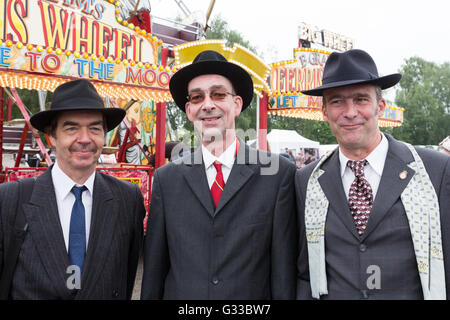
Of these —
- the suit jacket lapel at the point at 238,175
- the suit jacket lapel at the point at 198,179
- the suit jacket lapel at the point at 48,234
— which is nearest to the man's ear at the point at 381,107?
the suit jacket lapel at the point at 238,175

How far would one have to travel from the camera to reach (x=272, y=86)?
11.6m

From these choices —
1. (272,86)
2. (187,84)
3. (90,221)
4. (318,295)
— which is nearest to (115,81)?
(187,84)

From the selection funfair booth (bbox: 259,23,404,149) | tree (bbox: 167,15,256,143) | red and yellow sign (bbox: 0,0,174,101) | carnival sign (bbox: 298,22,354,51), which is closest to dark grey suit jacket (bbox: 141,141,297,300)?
red and yellow sign (bbox: 0,0,174,101)

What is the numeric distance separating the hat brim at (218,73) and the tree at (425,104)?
143 ft

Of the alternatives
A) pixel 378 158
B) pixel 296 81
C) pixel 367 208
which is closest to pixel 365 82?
pixel 378 158

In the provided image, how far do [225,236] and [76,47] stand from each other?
4238 millimetres

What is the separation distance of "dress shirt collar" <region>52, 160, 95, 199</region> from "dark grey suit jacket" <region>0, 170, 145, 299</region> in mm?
34

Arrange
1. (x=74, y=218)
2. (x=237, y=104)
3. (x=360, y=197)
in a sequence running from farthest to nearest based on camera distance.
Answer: (x=237, y=104) → (x=74, y=218) → (x=360, y=197)

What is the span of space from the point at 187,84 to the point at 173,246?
3.70 feet

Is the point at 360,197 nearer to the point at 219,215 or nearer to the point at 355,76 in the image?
the point at 355,76

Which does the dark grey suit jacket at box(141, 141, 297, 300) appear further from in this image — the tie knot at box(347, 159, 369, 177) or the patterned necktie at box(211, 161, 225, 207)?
the tie knot at box(347, 159, 369, 177)

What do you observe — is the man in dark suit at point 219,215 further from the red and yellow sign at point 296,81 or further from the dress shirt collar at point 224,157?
the red and yellow sign at point 296,81

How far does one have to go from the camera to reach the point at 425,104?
146 feet

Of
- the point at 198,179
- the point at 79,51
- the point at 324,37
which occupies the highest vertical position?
the point at 324,37
